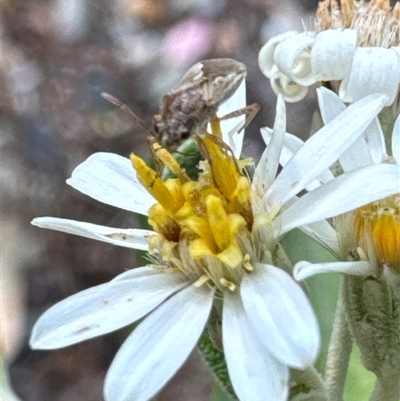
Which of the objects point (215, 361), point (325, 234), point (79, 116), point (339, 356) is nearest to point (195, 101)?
point (325, 234)

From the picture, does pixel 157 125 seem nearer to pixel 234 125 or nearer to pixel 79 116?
pixel 234 125

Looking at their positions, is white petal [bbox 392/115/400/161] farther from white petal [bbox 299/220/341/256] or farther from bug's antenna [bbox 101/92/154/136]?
bug's antenna [bbox 101/92/154/136]

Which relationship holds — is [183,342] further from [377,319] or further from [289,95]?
[289,95]

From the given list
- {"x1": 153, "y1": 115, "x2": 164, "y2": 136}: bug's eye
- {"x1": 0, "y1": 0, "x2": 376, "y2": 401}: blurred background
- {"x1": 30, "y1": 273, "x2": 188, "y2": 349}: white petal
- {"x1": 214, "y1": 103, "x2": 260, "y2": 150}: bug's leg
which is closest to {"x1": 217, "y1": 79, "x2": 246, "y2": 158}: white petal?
{"x1": 214, "y1": 103, "x2": 260, "y2": 150}: bug's leg

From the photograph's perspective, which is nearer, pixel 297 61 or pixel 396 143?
pixel 396 143

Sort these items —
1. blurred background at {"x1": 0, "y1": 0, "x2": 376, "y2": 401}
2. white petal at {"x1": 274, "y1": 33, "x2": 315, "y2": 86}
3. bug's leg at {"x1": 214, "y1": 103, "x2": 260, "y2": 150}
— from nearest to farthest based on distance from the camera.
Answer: bug's leg at {"x1": 214, "y1": 103, "x2": 260, "y2": 150}, white petal at {"x1": 274, "y1": 33, "x2": 315, "y2": 86}, blurred background at {"x1": 0, "y1": 0, "x2": 376, "y2": 401}

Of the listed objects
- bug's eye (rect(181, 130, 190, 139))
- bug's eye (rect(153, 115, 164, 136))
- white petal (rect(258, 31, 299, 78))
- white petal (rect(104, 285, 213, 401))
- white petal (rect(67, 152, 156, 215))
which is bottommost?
white petal (rect(104, 285, 213, 401))
